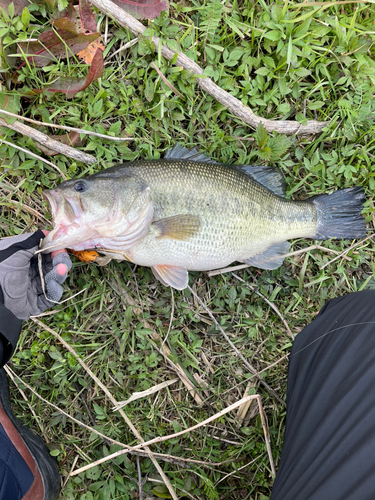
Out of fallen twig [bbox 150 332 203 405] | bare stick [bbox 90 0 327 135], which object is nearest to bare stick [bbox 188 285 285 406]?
fallen twig [bbox 150 332 203 405]

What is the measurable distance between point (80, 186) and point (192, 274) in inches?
42.0

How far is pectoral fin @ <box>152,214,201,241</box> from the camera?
6.98 feet

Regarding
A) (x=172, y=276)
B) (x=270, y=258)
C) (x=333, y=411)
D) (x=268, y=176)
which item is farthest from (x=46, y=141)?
(x=333, y=411)

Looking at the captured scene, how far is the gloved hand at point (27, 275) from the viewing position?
206cm

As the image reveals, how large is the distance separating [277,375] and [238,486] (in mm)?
858

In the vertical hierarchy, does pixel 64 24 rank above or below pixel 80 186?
above

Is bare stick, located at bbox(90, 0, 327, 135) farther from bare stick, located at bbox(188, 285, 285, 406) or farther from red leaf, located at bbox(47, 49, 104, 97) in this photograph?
bare stick, located at bbox(188, 285, 285, 406)

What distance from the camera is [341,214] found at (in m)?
2.57

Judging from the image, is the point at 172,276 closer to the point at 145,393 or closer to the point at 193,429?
the point at 145,393

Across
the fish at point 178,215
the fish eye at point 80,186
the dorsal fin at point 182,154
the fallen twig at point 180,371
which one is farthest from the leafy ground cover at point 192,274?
the fish eye at point 80,186

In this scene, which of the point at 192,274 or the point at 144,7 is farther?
the point at 192,274

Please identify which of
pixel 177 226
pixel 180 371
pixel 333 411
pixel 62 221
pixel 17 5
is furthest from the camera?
pixel 180 371

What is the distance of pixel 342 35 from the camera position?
2488 mm

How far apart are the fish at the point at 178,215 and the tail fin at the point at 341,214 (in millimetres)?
116
